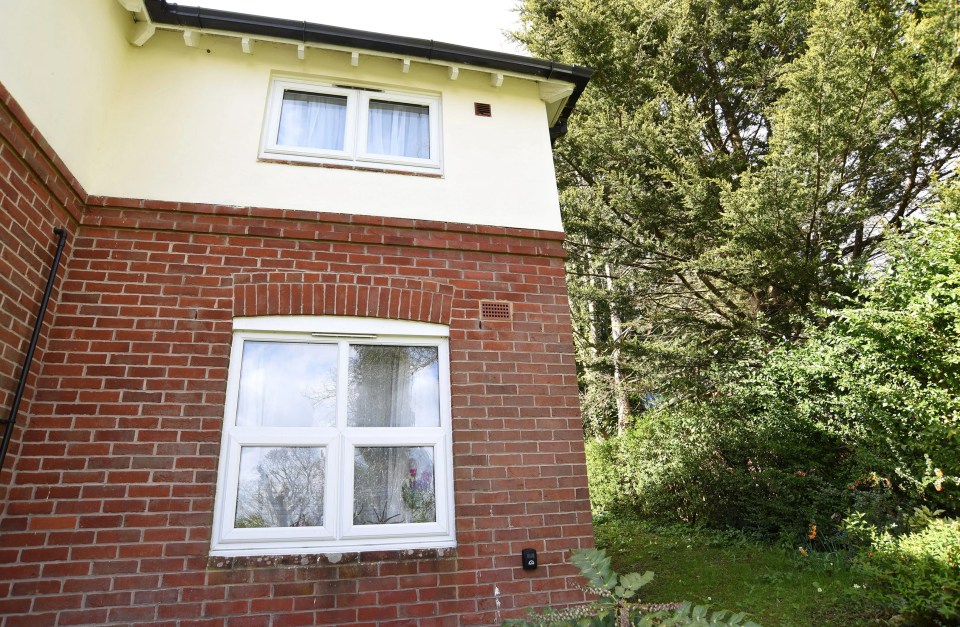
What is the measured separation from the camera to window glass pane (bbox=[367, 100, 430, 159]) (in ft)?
16.8

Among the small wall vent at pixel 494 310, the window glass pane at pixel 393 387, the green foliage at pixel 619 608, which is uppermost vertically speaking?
the small wall vent at pixel 494 310

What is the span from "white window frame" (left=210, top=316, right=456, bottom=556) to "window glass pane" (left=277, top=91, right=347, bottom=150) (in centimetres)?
185

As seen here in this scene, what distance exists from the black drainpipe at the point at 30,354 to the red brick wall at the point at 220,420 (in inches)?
7.6

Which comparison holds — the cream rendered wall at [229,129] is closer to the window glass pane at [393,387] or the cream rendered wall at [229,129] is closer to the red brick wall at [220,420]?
the red brick wall at [220,420]

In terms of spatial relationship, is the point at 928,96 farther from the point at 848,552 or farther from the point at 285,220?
the point at 285,220

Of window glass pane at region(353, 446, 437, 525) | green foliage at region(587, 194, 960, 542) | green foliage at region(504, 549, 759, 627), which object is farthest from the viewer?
green foliage at region(587, 194, 960, 542)

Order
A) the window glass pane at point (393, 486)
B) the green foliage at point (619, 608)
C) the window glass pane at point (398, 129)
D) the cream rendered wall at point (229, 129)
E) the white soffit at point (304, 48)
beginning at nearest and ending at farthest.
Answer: the green foliage at point (619, 608)
the window glass pane at point (393, 486)
the cream rendered wall at point (229, 129)
the white soffit at point (304, 48)
the window glass pane at point (398, 129)

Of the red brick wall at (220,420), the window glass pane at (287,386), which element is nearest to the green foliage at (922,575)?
the red brick wall at (220,420)

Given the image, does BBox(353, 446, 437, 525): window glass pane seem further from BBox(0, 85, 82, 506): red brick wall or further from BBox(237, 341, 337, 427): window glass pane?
BBox(0, 85, 82, 506): red brick wall

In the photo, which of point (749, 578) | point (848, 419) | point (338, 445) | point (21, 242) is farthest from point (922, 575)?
point (21, 242)

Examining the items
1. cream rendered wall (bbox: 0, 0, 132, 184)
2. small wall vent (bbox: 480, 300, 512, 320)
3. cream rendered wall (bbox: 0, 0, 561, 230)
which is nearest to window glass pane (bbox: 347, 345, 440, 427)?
small wall vent (bbox: 480, 300, 512, 320)

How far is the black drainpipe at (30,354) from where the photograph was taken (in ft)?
10.9

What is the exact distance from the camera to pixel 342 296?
14.2ft

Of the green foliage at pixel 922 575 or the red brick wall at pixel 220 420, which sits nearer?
the red brick wall at pixel 220 420
